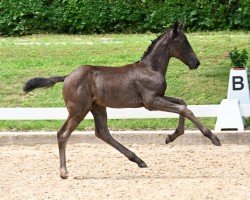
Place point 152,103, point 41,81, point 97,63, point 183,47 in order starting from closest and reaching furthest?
point 152,103 < point 183,47 < point 41,81 < point 97,63

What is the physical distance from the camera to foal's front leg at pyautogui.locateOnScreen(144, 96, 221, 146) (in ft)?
39.1

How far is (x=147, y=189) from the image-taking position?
1137 cm

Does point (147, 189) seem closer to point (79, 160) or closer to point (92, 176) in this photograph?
point (92, 176)

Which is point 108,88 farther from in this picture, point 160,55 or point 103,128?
point 160,55

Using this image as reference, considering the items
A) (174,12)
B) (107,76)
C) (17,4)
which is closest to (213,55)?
(174,12)

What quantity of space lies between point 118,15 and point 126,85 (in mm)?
9665

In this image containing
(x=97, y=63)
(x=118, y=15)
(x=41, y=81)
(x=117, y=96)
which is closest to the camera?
(x=117, y=96)

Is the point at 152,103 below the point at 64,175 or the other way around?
the other way around

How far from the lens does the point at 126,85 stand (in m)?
12.3

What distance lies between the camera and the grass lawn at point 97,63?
16562mm

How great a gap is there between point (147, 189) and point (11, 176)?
6.25 feet

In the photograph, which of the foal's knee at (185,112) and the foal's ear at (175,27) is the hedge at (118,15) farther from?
the foal's knee at (185,112)

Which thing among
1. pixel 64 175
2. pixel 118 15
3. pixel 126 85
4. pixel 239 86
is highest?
pixel 126 85

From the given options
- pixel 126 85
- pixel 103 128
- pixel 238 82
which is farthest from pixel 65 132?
pixel 238 82
